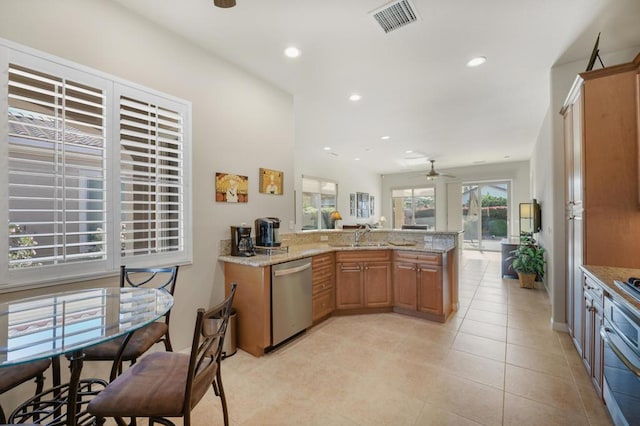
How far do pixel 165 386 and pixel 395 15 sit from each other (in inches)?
115

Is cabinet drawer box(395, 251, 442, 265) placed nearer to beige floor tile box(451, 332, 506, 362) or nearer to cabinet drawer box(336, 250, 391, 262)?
cabinet drawer box(336, 250, 391, 262)

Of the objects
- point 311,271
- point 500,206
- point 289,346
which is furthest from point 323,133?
point 500,206

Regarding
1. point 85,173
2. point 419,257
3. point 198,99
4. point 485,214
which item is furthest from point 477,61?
point 485,214

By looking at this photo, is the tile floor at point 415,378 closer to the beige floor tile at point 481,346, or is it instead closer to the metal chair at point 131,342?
the beige floor tile at point 481,346

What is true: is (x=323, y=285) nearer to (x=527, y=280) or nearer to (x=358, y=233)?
(x=358, y=233)

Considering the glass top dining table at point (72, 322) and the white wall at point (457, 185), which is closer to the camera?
the glass top dining table at point (72, 322)

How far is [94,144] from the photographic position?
2.01m

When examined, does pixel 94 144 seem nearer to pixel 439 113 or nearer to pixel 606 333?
pixel 606 333

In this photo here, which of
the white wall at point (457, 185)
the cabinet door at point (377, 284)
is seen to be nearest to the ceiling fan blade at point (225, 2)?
the cabinet door at point (377, 284)

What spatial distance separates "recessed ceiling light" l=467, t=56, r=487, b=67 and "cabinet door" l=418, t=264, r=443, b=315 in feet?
7.64

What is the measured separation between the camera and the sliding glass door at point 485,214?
8.97 m

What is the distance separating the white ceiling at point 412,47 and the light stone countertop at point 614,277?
1.97 metres

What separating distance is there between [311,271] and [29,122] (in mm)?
2587

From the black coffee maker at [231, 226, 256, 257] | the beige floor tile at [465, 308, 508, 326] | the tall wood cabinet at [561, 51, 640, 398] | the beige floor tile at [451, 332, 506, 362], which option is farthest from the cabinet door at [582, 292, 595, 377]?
the black coffee maker at [231, 226, 256, 257]
